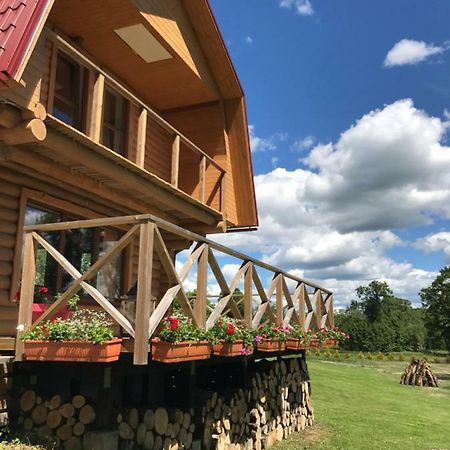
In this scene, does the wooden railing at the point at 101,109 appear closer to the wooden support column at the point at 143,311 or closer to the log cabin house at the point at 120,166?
the log cabin house at the point at 120,166

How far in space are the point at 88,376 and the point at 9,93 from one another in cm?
319

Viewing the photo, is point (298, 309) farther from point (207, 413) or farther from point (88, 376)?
point (88, 376)

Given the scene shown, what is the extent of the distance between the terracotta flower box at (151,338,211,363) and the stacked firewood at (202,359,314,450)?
1.96 meters

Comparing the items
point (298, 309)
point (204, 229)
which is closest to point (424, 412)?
point (298, 309)

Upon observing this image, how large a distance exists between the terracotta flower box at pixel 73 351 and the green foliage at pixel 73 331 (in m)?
0.06

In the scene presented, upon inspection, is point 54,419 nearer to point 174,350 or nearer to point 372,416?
point 174,350

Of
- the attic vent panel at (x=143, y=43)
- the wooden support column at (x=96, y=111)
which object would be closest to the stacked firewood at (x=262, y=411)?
the wooden support column at (x=96, y=111)

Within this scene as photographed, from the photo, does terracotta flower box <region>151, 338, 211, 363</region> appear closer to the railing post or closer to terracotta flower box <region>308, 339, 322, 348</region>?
the railing post

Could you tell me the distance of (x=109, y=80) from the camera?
7.11 meters

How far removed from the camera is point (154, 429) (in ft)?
20.3

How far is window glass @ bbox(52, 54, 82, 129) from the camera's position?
28.2 ft

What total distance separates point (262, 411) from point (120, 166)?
487 cm

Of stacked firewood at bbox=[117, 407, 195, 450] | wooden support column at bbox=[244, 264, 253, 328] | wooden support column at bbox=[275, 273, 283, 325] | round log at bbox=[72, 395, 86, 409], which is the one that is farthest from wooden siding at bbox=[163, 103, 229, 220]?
round log at bbox=[72, 395, 86, 409]

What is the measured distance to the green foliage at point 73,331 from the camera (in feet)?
16.3
